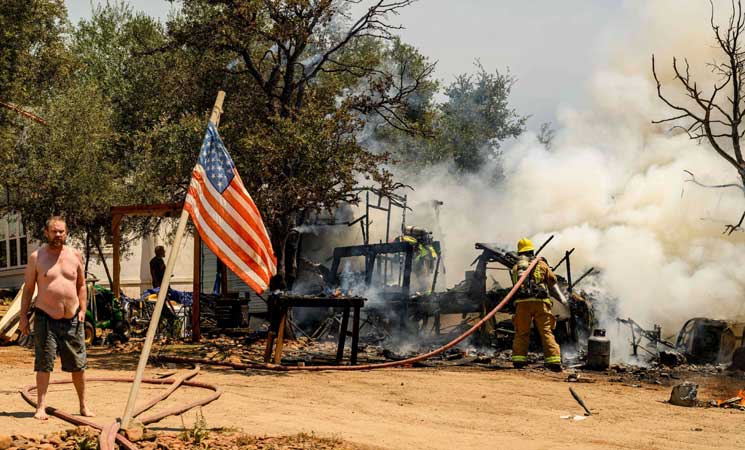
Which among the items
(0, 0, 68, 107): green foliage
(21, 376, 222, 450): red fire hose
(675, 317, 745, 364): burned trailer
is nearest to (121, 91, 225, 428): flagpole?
(21, 376, 222, 450): red fire hose

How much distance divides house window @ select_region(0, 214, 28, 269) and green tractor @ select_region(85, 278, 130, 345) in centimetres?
1726

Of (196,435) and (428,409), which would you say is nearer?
(196,435)

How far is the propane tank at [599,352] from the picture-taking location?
13750 mm

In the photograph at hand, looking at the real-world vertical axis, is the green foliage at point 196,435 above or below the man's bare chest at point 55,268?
below

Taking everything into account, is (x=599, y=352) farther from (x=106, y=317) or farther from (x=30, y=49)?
(x=30, y=49)

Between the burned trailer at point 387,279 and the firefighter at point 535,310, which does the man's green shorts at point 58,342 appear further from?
the burned trailer at point 387,279

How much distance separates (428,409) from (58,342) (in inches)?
160

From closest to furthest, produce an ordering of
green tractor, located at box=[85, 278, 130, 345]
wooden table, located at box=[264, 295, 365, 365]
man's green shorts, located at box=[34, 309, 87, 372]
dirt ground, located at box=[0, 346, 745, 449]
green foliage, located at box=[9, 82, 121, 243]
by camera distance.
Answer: man's green shorts, located at box=[34, 309, 87, 372] < dirt ground, located at box=[0, 346, 745, 449] < wooden table, located at box=[264, 295, 365, 365] < green tractor, located at box=[85, 278, 130, 345] < green foliage, located at box=[9, 82, 121, 243]

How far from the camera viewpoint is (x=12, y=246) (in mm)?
32875

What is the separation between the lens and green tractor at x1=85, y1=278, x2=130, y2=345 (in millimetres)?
15727

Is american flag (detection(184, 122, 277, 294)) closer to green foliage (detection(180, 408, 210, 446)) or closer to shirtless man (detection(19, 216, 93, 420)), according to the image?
shirtless man (detection(19, 216, 93, 420))

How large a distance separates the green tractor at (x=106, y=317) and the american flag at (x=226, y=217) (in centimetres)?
892

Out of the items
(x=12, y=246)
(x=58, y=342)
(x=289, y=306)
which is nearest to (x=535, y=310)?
(x=289, y=306)

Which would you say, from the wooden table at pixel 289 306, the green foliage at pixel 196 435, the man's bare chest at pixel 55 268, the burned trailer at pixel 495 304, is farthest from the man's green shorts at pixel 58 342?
the burned trailer at pixel 495 304
